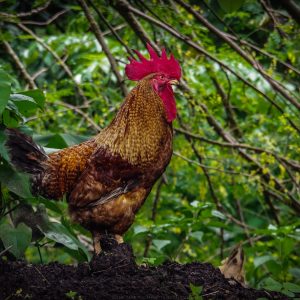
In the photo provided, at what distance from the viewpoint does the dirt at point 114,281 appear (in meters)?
2.90

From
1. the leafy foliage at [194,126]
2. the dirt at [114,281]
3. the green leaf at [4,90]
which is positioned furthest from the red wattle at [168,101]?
the green leaf at [4,90]

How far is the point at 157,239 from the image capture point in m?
4.81

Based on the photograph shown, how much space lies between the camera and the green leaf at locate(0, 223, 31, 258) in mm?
3166

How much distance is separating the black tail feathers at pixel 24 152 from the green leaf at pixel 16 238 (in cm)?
35

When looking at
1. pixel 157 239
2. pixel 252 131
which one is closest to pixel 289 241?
pixel 157 239

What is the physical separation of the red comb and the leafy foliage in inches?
16.5

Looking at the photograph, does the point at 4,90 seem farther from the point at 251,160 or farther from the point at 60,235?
the point at 251,160

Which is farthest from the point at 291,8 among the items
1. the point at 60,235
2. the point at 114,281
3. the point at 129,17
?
the point at 129,17

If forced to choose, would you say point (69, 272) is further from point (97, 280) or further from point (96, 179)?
point (96, 179)

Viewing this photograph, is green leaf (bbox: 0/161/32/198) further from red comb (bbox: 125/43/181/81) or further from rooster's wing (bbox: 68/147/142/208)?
red comb (bbox: 125/43/181/81)

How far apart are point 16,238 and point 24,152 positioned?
477 millimetres

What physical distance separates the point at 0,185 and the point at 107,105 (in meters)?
2.13

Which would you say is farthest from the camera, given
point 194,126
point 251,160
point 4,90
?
point 194,126

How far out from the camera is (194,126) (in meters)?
5.24
